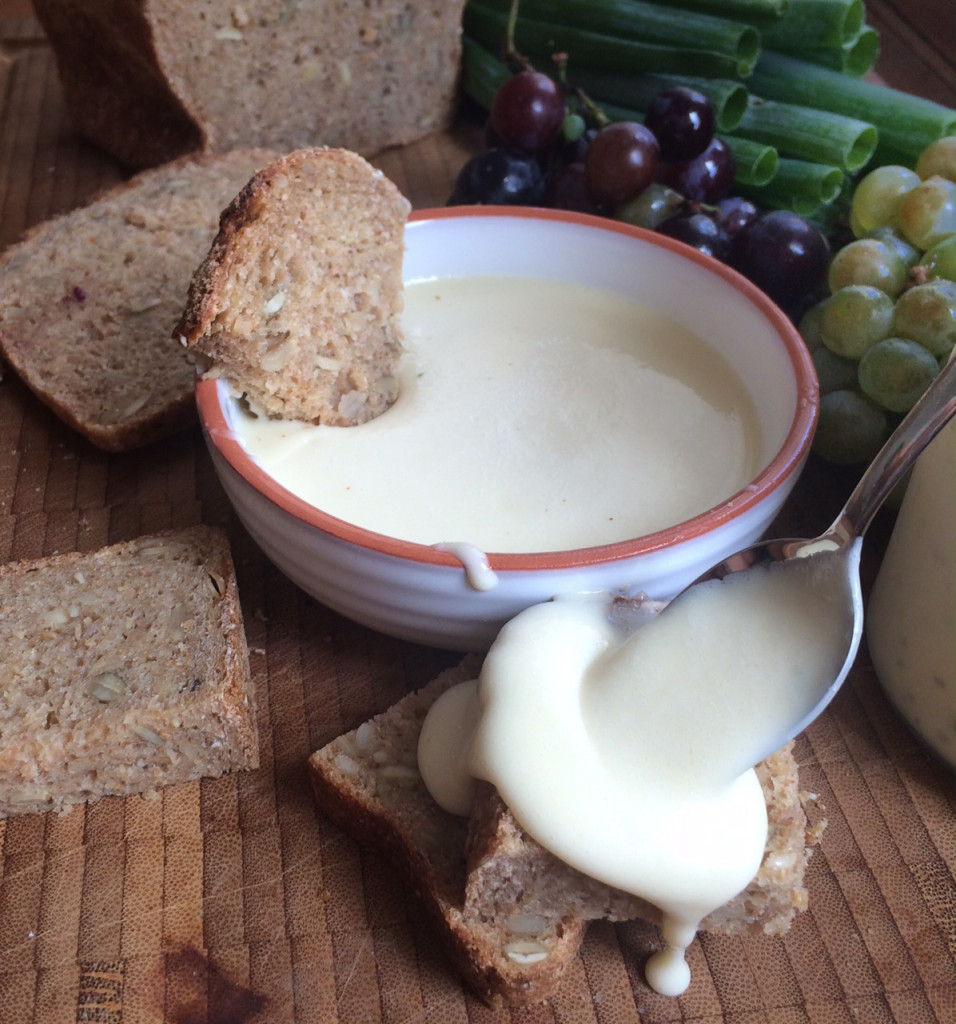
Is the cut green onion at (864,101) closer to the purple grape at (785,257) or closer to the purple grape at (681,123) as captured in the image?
the purple grape at (681,123)

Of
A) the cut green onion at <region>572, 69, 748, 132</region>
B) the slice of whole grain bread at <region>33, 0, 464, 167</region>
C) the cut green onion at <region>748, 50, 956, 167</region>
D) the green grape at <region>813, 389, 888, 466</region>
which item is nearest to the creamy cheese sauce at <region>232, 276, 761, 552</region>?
the green grape at <region>813, 389, 888, 466</region>

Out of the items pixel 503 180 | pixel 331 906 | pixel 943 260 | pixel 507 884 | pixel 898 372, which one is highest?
pixel 943 260

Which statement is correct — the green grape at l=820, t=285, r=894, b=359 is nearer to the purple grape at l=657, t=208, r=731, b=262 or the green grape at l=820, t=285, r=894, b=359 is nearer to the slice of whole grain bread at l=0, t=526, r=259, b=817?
the purple grape at l=657, t=208, r=731, b=262

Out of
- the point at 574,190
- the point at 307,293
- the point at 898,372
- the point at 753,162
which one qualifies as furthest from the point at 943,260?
the point at 307,293

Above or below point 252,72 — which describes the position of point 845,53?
above

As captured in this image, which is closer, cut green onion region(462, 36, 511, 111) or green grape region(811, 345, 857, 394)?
green grape region(811, 345, 857, 394)

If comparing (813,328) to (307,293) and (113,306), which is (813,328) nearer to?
(307,293)
